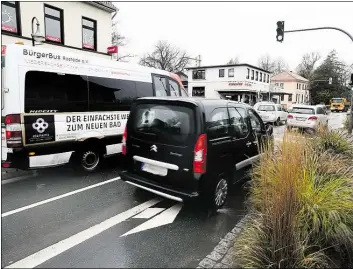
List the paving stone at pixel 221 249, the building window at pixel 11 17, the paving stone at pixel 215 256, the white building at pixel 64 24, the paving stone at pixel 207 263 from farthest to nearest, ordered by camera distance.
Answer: the white building at pixel 64 24 < the building window at pixel 11 17 < the paving stone at pixel 221 249 < the paving stone at pixel 215 256 < the paving stone at pixel 207 263

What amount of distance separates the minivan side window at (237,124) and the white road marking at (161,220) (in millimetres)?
1646

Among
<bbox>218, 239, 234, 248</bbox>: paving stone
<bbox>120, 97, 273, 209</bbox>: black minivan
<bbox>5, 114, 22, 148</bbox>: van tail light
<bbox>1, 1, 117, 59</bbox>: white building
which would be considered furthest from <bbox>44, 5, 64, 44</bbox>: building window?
<bbox>218, 239, 234, 248</bbox>: paving stone

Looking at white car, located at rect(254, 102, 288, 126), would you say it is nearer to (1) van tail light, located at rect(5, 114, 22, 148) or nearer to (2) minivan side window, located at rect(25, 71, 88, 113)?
(2) minivan side window, located at rect(25, 71, 88, 113)

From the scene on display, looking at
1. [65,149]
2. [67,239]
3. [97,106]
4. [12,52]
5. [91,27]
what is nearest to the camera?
[67,239]

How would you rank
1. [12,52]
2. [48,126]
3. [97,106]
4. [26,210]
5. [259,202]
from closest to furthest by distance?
[259,202] → [26,210] → [12,52] → [48,126] → [97,106]

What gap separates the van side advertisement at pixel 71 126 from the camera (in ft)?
18.0

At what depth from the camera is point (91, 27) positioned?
16797 mm

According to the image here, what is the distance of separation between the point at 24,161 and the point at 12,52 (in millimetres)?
2000

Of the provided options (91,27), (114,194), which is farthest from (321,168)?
(91,27)

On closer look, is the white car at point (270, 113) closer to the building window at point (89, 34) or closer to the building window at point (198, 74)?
the building window at point (89, 34)

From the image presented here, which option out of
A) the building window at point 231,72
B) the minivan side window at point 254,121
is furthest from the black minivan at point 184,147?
the building window at point 231,72

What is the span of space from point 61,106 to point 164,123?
2567 millimetres

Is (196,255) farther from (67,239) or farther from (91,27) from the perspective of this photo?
(91,27)

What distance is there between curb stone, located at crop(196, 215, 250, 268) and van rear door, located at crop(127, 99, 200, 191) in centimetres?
90
